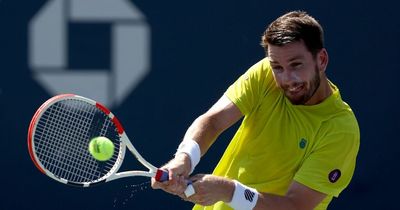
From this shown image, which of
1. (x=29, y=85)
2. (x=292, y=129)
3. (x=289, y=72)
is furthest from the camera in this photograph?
(x=29, y=85)

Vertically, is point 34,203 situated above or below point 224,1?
below

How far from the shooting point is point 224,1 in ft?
18.1

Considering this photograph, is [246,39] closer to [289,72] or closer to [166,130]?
[166,130]

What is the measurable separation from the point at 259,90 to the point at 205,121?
260 mm

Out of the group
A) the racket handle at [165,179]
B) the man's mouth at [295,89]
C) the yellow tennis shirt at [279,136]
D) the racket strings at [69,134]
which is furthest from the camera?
the racket strings at [69,134]

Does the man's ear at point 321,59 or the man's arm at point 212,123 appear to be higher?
the man's ear at point 321,59

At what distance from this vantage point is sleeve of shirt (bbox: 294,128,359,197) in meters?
3.53

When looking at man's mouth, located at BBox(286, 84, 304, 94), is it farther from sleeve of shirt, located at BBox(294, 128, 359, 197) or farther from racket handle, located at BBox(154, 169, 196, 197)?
racket handle, located at BBox(154, 169, 196, 197)

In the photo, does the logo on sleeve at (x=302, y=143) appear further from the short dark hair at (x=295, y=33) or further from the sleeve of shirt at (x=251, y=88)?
the short dark hair at (x=295, y=33)

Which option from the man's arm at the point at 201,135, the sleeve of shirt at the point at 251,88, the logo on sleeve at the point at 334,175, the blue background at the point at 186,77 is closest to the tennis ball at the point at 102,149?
the man's arm at the point at 201,135

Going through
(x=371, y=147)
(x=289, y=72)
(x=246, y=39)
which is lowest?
(x=371, y=147)

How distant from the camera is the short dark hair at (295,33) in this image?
3414 mm

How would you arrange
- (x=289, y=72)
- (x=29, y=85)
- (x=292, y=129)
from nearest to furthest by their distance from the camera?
(x=289, y=72)
(x=292, y=129)
(x=29, y=85)

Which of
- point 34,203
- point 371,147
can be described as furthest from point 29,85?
point 371,147
